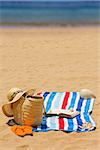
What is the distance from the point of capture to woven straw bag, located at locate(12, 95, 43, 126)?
512 cm

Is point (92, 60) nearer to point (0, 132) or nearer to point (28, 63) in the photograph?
point (28, 63)

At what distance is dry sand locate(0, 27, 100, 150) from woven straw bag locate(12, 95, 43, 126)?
25 centimetres

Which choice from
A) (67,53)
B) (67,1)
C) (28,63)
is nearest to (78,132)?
(28,63)

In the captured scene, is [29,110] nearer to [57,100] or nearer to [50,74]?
[57,100]

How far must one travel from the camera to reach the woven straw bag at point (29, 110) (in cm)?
512

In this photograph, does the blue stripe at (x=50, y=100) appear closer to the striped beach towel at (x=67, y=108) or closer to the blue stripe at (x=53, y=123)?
the striped beach towel at (x=67, y=108)

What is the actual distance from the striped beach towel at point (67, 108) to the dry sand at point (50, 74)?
0.11 metres

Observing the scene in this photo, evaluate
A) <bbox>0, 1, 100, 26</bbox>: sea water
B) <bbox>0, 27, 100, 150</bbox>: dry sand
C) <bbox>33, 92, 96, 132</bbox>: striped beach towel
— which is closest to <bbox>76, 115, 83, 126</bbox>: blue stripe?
<bbox>33, 92, 96, 132</bbox>: striped beach towel

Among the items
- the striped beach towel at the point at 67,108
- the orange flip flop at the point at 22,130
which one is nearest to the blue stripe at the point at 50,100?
the striped beach towel at the point at 67,108

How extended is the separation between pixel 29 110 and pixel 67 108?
0.94 meters

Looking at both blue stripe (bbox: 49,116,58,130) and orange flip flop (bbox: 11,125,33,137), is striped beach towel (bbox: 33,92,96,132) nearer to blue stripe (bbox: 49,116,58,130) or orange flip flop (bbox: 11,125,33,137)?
blue stripe (bbox: 49,116,58,130)

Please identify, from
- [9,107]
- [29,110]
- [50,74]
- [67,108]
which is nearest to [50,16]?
[50,74]

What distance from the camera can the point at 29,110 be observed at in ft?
16.9

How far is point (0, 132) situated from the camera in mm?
5082
